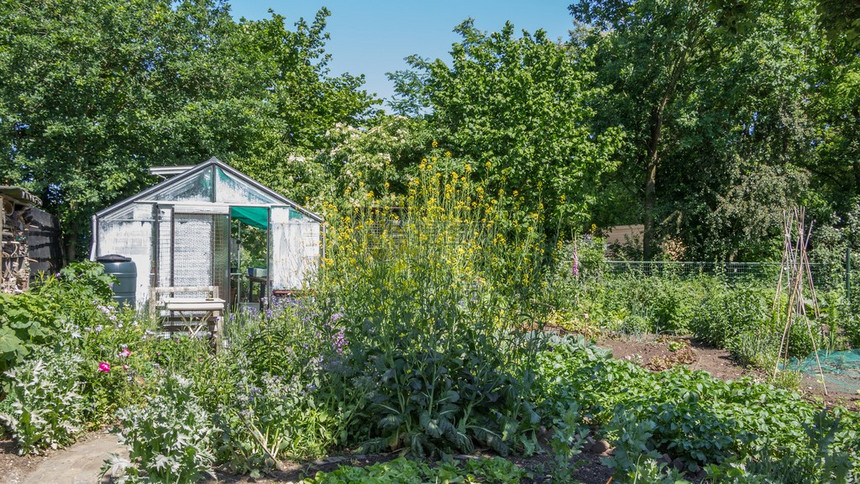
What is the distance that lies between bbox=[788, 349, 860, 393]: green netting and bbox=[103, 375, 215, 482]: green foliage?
21.6 ft

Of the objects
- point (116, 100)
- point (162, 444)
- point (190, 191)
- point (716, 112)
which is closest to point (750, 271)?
point (716, 112)

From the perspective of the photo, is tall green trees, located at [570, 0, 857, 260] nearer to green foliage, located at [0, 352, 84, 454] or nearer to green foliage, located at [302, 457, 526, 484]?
green foliage, located at [302, 457, 526, 484]

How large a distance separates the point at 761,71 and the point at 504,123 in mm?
7562

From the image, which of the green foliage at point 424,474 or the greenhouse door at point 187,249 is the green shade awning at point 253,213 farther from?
the green foliage at point 424,474

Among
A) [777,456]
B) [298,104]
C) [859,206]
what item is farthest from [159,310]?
[859,206]

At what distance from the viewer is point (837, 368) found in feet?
24.3

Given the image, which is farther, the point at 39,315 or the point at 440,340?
the point at 39,315

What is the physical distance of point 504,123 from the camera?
15516mm

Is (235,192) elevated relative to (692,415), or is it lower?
elevated

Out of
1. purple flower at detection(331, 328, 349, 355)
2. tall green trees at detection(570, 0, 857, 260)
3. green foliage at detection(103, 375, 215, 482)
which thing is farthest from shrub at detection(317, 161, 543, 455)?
tall green trees at detection(570, 0, 857, 260)

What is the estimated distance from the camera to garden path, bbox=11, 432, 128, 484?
3758 mm

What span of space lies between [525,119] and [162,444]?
43.7ft

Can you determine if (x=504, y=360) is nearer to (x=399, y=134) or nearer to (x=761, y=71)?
(x=399, y=134)

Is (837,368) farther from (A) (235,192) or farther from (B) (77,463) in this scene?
(A) (235,192)
